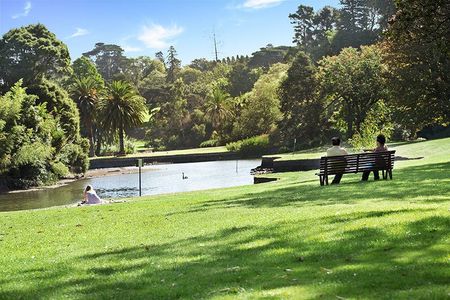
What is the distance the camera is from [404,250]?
21.7 feet

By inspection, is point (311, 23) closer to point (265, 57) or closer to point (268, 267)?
point (265, 57)

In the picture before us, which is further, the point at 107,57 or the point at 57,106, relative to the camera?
the point at 107,57

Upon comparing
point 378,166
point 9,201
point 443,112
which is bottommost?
point 9,201

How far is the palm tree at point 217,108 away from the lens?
278 feet

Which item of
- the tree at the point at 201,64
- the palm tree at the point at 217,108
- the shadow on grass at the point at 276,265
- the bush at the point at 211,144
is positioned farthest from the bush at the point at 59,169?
the tree at the point at 201,64

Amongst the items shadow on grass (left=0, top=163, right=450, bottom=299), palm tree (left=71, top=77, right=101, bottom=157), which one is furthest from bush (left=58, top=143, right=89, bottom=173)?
shadow on grass (left=0, top=163, right=450, bottom=299)

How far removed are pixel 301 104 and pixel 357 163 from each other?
46725mm

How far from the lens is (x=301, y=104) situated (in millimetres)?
62812

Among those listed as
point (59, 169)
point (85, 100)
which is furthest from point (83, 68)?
point (59, 169)

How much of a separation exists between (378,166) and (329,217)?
26.1ft

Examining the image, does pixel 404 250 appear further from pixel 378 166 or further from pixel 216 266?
pixel 378 166

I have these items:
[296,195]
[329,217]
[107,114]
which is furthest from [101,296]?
[107,114]

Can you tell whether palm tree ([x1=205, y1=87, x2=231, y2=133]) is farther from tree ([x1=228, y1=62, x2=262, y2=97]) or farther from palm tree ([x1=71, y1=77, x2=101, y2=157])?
palm tree ([x1=71, y1=77, x2=101, y2=157])

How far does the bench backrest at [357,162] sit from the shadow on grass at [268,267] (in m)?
8.44
